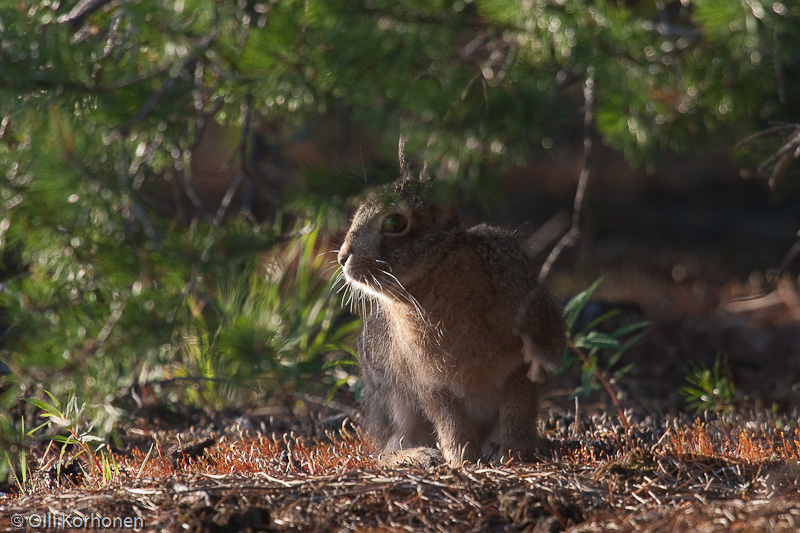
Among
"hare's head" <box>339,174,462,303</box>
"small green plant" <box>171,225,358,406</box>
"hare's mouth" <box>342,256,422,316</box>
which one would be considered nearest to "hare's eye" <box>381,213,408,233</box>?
"hare's head" <box>339,174,462,303</box>

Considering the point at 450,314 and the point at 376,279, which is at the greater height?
the point at 376,279

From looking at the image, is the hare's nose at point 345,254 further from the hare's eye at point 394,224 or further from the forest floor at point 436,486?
the forest floor at point 436,486

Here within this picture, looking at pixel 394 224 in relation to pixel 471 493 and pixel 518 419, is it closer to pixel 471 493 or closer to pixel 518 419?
pixel 518 419

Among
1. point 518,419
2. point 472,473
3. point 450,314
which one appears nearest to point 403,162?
point 450,314

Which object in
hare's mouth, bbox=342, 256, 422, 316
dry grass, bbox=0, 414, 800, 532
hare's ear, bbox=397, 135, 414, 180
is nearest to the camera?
dry grass, bbox=0, 414, 800, 532

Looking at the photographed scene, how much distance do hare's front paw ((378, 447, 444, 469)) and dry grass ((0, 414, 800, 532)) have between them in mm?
87

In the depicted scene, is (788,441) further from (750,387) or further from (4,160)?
(4,160)

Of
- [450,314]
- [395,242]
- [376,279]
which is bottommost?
[450,314]

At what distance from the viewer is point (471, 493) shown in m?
2.78

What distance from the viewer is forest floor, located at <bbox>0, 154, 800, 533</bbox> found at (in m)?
2.65

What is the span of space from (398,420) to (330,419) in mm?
990

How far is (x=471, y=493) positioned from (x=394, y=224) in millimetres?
1053

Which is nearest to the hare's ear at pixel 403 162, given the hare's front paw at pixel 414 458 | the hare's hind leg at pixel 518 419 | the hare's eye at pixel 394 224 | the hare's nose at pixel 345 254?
the hare's eye at pixel 394 224

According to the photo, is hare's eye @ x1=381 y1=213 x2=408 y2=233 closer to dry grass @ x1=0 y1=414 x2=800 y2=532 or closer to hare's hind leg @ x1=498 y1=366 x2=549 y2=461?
hare's hind leg @ x1=498 y1=366 x2=549 y2=461
